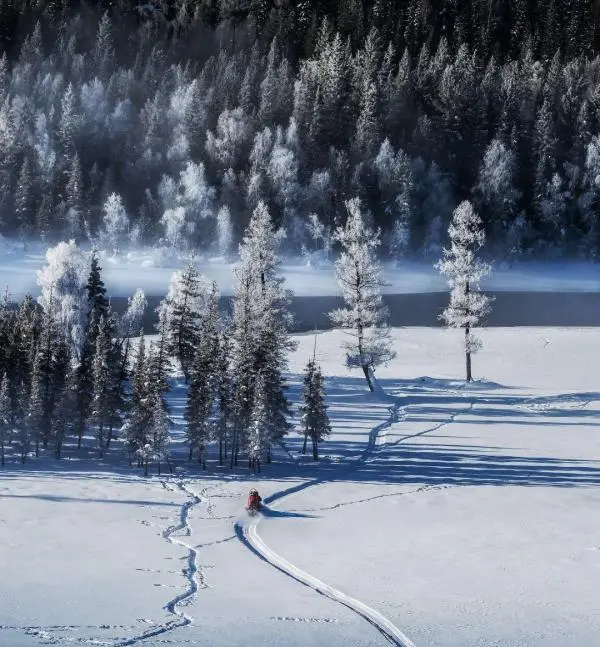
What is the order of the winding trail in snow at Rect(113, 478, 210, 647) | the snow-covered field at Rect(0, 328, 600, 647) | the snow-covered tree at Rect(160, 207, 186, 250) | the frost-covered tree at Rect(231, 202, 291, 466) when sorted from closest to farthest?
the winding trail in snow at Rect(113, 478, 210, 647) < the snow-covered field at Rect(0, 328, 600, 647) < the frost-covered tree at Rect(231, 202, 291, 466) < the snow-covered tree at Rect(160, 207, 186, 250)

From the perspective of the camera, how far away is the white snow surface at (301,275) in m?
119

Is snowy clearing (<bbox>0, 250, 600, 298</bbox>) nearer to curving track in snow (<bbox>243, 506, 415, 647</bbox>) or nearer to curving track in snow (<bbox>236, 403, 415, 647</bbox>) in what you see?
curving track in snow (<bbox>236, 403, 415, 647</bbox>)

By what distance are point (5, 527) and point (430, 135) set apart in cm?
13877

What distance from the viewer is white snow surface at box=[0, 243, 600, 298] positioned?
11925 centimetres

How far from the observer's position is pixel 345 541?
31453 millimetres

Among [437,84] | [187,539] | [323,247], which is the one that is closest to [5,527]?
[187,539]

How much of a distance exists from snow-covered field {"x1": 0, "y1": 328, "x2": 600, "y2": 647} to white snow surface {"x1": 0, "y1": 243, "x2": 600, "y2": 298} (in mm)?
65838

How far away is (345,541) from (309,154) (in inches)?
5036

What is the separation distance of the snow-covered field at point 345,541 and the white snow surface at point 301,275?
65838 mm

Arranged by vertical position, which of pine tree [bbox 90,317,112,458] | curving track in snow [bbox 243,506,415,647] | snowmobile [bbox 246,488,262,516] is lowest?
curving track in snow [bbox 243,506,415,647]

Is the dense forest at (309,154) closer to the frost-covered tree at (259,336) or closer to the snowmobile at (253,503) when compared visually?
the frost-covered tree at (259,336)

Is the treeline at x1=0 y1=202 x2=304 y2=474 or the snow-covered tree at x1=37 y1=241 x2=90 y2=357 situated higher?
the snow-covered tree at x1=37 y1=241 x2=90 y2=357

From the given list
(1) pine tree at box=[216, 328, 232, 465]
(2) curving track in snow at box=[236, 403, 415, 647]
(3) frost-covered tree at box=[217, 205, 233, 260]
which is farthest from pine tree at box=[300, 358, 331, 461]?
(3) frost-covered tree at box=[217, 205, 233, 260]

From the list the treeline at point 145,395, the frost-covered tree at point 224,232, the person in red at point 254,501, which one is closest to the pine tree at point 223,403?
the treeline at point 145,395
